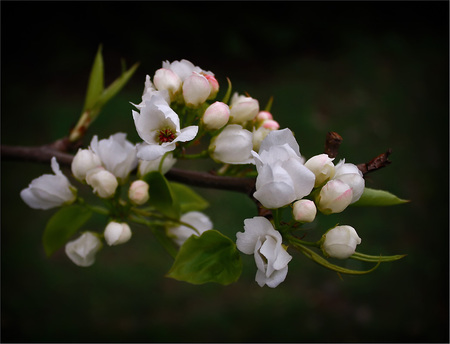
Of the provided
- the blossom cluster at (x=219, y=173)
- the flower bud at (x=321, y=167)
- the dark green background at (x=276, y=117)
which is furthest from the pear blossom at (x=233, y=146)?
the dark green background at (x=276, y=117)

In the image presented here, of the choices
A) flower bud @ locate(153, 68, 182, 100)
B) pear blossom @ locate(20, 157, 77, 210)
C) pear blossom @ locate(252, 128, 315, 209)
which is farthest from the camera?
pear blossom @ locate(20, 157, 77, 210)

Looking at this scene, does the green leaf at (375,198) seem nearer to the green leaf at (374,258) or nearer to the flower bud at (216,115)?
the green leaf at (374,258)

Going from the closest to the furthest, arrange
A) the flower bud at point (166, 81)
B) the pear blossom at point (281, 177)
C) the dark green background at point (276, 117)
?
the pear blossom at point (281, 177) → the flower bud at point (166, 81) → the dark green background at point (276, 117)

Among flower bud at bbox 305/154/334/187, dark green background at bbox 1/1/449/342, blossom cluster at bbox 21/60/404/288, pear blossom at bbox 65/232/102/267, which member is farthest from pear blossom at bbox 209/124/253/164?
dark green background at bbox 1/1/449/342

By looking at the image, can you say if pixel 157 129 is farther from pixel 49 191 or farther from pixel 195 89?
pixel 49 191

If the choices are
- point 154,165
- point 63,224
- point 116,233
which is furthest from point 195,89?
point 63,224

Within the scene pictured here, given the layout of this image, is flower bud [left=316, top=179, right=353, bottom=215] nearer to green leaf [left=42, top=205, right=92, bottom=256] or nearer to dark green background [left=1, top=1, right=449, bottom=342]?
green leaf [left=42, top=205, right=92, bottom=256]

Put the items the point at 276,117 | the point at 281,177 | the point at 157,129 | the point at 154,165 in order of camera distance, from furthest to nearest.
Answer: the point at 276,117 → the point at 154,165 → the point at 157,129 → the point at 281,177
